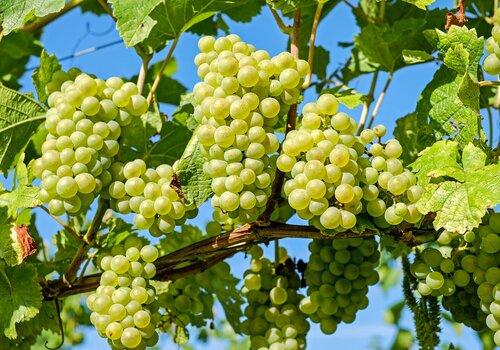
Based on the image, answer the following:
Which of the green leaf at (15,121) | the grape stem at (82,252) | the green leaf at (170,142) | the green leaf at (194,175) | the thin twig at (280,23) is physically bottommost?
the grape stem at (82,252)

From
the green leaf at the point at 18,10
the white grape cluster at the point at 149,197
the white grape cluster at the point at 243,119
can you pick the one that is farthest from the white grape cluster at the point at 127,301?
the green leaf at the point at 18,10

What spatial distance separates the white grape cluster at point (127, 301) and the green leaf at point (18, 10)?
549mm

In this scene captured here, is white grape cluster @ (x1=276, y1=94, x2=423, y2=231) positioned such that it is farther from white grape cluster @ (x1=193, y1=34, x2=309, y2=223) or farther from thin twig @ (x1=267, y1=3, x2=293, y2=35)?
thin twig @ (x1=267, y1=3, x2=293, y2=35)

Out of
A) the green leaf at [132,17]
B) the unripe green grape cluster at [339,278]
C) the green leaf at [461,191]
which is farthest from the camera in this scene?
the unripe green grape cluster at [339,278]

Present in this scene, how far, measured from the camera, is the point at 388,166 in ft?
4.98

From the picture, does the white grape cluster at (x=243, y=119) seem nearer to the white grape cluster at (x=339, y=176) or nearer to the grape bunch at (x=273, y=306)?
the white grape cluster at (x=339, y=176)

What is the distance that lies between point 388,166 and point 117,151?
0.57 metres

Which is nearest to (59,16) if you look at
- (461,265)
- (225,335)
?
(461,265)

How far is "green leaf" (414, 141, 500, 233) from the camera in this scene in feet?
4.59

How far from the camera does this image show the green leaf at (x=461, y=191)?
140 centimetres

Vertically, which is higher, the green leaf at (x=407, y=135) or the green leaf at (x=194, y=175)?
the green leaf at (x=407, y=135)

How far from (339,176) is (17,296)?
76cm

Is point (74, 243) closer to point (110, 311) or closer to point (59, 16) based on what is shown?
point (110, 311)

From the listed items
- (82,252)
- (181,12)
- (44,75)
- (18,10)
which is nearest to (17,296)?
(82,252)
